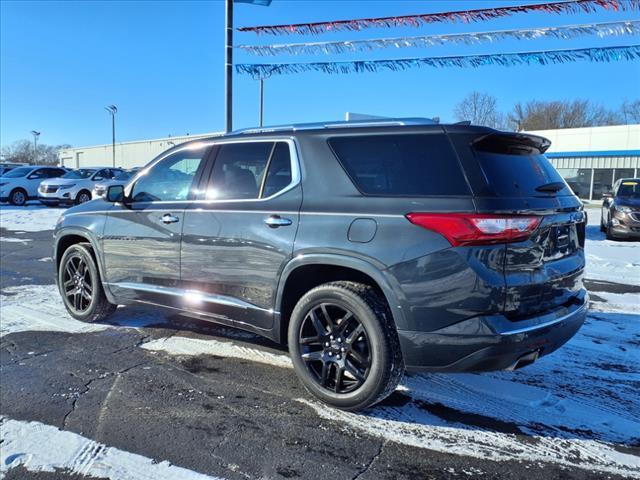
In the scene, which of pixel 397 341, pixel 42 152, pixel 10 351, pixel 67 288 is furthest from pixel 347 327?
pixel 42 152

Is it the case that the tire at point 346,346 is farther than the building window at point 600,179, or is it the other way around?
the building window at point 600,179

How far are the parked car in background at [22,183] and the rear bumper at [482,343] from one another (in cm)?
2310

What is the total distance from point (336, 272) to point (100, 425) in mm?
1832

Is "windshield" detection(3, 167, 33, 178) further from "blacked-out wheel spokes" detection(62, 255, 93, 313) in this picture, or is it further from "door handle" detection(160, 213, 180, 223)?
"door handle" detection(160, 213, 180, 223)

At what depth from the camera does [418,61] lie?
9.28m

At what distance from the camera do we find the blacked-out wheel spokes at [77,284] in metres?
5.22

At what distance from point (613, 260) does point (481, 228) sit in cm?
840

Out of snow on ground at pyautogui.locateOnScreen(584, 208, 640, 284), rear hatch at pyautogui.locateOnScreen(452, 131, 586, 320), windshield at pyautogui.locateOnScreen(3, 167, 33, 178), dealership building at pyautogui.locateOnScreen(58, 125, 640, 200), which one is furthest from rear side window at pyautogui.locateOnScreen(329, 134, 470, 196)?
dealership building at pyautogui.locateOnScreen(58, 125, 640, 200)

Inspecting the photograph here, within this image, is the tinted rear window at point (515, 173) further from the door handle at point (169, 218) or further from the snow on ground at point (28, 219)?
the snow on ground at point (28, 219)

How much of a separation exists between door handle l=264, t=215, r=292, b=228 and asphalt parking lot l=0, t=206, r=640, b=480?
124 centimetres

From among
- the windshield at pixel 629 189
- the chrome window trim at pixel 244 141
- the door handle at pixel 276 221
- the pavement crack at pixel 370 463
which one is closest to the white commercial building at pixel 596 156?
the windshield at pixel 629 189

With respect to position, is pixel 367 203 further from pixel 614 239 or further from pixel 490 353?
pixel 614 239

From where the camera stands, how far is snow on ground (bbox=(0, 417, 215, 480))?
266 cm

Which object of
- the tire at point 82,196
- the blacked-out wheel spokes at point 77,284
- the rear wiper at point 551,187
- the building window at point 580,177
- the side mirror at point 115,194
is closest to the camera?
the rear wiper at point 551,187
